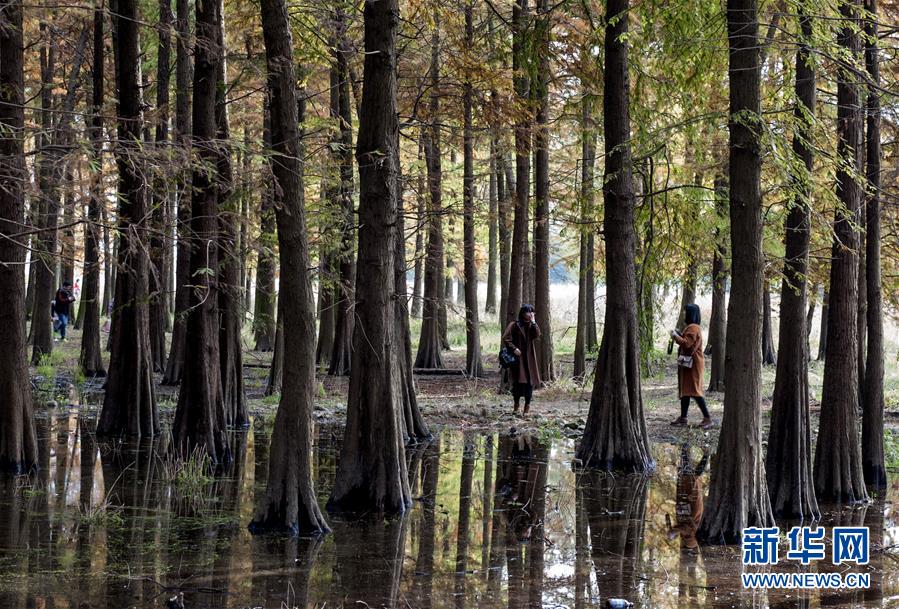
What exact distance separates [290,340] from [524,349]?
324 inches

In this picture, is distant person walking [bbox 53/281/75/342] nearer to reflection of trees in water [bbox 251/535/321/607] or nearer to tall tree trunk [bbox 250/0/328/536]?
tall tree trunk [bbox 250/0/328/536]

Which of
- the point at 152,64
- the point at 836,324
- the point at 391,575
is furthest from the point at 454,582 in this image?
the point at 152,64

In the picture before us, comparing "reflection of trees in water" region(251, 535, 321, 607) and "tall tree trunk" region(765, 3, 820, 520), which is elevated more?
"tall tree trunk" region(765, 3, 820, 520)

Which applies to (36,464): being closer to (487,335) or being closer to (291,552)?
(291,552)

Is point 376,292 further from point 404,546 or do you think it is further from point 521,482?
point 521,482

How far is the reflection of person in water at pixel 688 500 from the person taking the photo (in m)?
9.16

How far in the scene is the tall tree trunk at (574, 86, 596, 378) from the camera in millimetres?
14273

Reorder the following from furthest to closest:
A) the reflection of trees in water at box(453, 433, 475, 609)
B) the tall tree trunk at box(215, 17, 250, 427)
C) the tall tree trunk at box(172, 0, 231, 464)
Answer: the tall tree trunk at box(215, 17, 250, 427)
the tall tree trunk at box(172, 0, 231, 464)
the reflection of trees in water at box(453, 433, 475, 609)

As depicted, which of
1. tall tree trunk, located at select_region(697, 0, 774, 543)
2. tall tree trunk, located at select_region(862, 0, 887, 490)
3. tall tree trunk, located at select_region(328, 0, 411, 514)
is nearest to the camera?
tall tree trunk, located at select_region(697, 0, 774, 543)

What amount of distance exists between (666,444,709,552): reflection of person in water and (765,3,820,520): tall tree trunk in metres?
0.89

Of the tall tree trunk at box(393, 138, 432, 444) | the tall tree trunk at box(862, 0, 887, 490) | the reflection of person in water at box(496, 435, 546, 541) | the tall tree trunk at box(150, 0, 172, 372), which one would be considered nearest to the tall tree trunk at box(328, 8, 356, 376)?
the tall tree trunk at box(393, 138, 432, 444)

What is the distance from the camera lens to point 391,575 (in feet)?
25.0

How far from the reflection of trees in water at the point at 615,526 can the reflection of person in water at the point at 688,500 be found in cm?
37

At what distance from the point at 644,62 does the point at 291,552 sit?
10.7m
